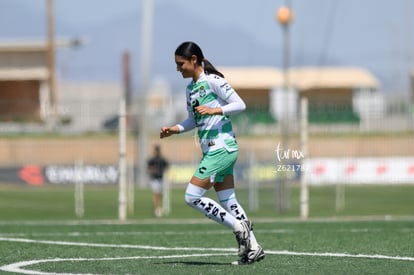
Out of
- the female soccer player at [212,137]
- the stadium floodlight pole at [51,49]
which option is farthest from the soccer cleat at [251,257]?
the stadium floodlight pole at [51,49]

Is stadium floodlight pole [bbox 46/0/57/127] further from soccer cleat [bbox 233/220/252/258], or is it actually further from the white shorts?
soccer cleat [bbox 233/220/252/258]

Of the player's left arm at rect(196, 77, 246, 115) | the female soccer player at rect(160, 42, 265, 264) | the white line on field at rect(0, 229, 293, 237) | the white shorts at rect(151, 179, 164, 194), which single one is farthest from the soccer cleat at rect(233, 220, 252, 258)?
the white shorts at rect(151, 179, 164, 194)

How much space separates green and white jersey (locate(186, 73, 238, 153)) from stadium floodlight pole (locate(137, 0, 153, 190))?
34.8m

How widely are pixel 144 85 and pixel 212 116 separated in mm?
37030

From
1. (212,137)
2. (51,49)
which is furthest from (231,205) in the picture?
(51,49)

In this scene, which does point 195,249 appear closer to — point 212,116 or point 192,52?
point 212,116

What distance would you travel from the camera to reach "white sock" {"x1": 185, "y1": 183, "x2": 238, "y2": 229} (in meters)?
11.7

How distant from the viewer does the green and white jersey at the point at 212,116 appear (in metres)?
11.8

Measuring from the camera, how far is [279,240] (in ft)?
50.3

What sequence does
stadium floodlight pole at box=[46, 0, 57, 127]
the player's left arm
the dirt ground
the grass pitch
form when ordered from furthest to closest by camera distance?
stadium floodlight pole at box=[46, 0, 57, 127], the dirt ground, the player's left arm, the grass pitch

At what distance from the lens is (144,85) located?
4862cm

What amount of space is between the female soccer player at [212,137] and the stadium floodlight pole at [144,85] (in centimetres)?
3481

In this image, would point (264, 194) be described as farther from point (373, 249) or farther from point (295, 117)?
point (373, 249)

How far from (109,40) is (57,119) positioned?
55.3 meters
